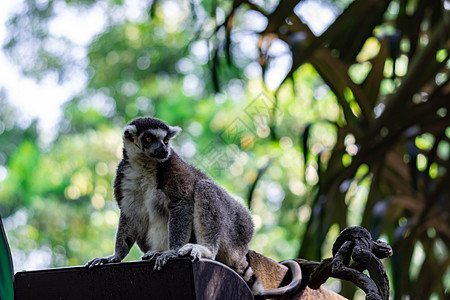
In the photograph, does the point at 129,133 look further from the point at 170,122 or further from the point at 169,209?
the point at 170,122

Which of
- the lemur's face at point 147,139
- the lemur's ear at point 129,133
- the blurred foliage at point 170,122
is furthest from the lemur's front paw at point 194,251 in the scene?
the blurred foliage at point 170,122

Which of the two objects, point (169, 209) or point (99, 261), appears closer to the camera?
point (99, 261)

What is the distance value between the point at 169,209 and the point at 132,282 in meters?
0.56

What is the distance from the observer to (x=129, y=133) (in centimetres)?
213

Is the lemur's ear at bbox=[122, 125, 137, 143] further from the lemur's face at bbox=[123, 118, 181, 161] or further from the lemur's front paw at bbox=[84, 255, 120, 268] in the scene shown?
the lemur's front paw at bbox=[84, 255, 120, 268]

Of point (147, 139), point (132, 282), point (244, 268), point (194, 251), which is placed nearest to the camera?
point (132, 282)

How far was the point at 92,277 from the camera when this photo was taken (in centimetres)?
145

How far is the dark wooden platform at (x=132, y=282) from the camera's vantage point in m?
1.36

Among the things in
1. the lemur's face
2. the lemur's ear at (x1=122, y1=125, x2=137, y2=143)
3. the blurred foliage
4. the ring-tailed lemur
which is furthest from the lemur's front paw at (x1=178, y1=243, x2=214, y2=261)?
the blurred foliage

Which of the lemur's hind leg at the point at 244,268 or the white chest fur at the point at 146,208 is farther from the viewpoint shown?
the white chest fur at the point at 146,208

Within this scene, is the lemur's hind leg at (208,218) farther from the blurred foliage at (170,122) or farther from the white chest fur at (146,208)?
the blurred foliage at (170,122)

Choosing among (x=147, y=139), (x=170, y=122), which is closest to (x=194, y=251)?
(x=147, y=139)

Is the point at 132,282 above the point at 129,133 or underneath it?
underneath

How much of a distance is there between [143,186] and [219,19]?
6.65ft
